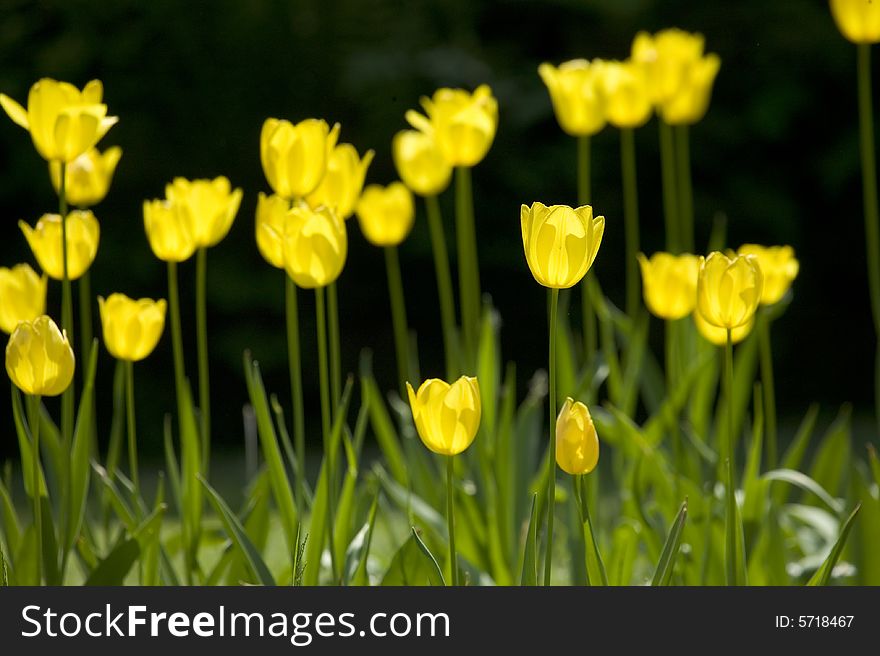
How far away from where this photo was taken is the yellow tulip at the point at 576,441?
112 centimetres

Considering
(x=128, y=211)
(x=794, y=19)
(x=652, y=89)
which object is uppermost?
(x=794, y=19)

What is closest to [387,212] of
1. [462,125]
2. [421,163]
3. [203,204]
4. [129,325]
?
[421,163]

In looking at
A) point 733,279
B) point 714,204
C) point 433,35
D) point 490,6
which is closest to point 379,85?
point 433,35

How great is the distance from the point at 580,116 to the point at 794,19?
198 cm

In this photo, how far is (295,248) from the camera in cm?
128

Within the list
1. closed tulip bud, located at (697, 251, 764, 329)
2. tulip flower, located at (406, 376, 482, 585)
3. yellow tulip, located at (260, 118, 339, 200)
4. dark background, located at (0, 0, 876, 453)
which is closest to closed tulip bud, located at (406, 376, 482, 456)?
tulip flower, located at (406, 376, 482, 585)

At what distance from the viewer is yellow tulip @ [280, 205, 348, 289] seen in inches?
49.8

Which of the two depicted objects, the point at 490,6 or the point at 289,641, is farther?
the point at 490,6

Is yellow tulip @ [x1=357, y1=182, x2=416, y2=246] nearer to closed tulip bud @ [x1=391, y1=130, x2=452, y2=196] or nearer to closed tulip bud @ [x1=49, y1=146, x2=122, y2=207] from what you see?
closed tulip bud @ [x1=391, y1=130, x2=452, y2=196]

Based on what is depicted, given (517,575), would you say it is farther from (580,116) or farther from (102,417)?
(102,417)

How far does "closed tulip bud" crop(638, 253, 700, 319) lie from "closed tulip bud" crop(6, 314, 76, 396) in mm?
772

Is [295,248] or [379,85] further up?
[379,85]

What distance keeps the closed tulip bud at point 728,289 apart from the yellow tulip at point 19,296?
2.52 ft

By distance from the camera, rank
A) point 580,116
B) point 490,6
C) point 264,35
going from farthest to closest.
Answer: point 490,6 < point 264,35 < point 580,116
